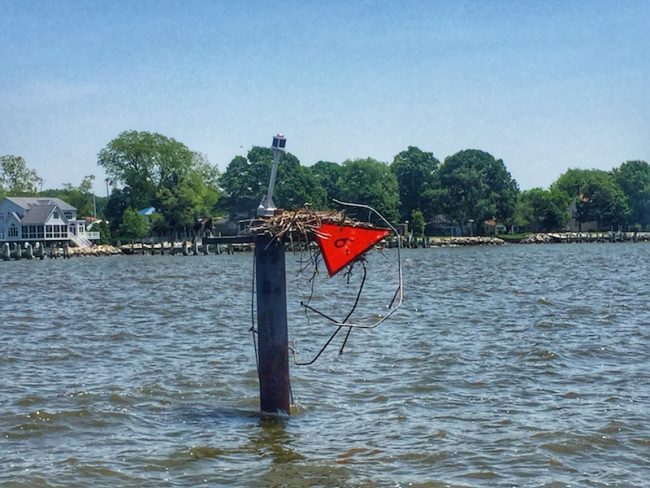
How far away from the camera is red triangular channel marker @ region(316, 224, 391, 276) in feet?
37.1

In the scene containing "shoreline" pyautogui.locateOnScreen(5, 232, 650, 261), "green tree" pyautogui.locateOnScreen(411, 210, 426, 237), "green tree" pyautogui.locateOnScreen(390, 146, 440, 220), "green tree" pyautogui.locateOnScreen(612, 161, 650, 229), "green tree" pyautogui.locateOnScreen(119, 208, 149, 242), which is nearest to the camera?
"shoreline" pyautogui.locateOnScreen(5, 232, 650, 261)

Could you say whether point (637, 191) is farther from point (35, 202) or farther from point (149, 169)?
point (35, 202)

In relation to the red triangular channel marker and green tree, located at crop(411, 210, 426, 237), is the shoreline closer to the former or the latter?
green tree, located at crop(411, 210, 426, 237)

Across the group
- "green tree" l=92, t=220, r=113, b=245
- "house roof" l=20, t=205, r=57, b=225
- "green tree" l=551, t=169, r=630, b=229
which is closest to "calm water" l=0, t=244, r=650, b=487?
"house roof" l=20, t=205, r=57, b=225

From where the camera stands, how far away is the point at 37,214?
125 meters

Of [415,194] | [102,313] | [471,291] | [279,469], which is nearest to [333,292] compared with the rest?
[471,291]

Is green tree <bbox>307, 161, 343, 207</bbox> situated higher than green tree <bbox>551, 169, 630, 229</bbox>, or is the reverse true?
green tree <bbox>307, 161, 343, 207</bbox>

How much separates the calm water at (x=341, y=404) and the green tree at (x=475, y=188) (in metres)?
110

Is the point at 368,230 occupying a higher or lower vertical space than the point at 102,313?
higher

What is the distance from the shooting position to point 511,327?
22922 mm

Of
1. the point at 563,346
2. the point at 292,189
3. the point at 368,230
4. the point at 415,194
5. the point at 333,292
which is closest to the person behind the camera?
the point at 368,230

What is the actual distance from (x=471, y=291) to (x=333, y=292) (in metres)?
6.39

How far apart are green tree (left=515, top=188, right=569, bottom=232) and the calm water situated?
131 m

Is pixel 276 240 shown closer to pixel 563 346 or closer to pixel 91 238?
pixel 563 346
